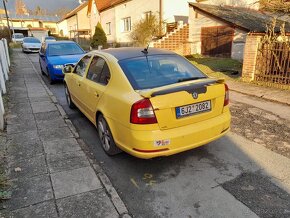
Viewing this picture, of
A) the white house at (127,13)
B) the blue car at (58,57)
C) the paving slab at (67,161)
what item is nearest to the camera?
the paving slab at (67,161)

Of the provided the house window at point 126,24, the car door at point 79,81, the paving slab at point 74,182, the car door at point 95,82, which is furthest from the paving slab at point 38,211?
the house window at point 126,24

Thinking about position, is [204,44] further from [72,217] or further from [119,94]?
[72,217]

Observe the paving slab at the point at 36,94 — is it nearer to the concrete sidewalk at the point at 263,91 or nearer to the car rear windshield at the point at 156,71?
the car rear windshield at the point at 156,71

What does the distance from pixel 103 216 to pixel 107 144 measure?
1430 mm

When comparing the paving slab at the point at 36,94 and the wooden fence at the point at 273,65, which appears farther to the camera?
the wooden fence at the point at 273,65

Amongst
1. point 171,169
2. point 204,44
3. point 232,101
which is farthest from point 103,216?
point 204,44

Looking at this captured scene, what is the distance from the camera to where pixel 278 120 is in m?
5.39

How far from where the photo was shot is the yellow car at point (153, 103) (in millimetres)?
3090

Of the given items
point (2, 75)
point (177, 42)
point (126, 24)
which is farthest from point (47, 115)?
point (126, 24)

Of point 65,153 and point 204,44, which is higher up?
point 204,44

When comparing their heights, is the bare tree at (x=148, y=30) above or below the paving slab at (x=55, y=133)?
above

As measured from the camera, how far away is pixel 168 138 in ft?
10.2

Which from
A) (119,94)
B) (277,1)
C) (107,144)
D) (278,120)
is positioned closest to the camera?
(119,94)

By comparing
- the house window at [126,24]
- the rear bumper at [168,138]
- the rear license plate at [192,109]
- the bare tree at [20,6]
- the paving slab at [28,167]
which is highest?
the bare tree at [20,6]
